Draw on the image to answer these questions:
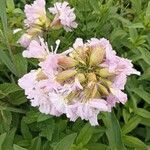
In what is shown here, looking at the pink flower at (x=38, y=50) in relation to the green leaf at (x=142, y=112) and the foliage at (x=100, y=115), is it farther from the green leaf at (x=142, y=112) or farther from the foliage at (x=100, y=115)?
the green leaf at (x=142, y=112)

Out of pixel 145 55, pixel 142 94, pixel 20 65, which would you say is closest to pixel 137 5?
pixel 145 55

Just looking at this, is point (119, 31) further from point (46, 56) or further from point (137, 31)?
point (46, 56)

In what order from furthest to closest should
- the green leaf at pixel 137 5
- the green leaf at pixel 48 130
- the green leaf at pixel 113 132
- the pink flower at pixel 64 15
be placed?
the green leaf at pixel 137 5 → the pink flower at pixel 64 15 → the green leaf at pixel 48 130 → the green leaf at pixel 113 132

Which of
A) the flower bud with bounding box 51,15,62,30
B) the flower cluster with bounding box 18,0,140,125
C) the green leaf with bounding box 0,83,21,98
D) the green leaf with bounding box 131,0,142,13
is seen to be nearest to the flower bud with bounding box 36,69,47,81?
the flower cluster with bounding box 18,0,140,125

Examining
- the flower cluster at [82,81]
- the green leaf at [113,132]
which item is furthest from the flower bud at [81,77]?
the green leaf at [113,132]

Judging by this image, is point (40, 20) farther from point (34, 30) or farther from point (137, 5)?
point (137, 5)

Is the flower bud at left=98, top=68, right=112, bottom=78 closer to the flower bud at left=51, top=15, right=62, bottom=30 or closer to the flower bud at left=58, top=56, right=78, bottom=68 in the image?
the flower bud at left=58, top=56, right=78, bottom=68
